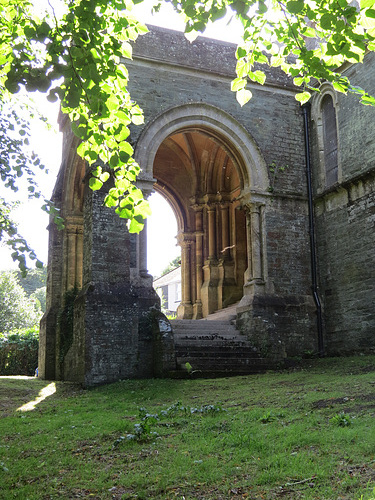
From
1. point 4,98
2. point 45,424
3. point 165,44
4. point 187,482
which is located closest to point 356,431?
point 187,482

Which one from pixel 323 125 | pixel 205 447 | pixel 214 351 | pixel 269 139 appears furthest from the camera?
pixel 323 125

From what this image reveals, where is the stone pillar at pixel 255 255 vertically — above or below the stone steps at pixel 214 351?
above

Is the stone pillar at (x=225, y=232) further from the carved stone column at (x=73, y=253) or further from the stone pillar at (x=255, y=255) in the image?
the carved stone column at (x=73, y=253)

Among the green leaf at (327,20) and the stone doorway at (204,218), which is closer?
the green leaf at (327,20)

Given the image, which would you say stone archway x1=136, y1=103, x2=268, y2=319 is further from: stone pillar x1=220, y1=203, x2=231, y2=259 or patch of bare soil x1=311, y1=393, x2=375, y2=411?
patch of bare soil x1=311, y1=393, x2=375, y2=411

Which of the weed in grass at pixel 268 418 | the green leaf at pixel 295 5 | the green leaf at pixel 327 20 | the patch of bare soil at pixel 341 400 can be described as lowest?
the weed in grass at pixel 268 418

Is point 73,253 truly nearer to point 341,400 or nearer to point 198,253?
point 198,253

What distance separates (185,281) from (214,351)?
21.7ft

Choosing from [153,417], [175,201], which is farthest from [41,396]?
[175,201]

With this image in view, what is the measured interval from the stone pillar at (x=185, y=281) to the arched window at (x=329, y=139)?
6.13m

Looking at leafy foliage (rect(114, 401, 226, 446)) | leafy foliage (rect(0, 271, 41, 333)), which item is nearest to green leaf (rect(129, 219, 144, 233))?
leafy foliage (rect(114, 401, 226, 446))

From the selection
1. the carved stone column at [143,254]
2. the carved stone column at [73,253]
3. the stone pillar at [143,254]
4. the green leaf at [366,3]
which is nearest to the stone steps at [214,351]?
the carved stone column at [143,254]

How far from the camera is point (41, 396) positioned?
34.7ft

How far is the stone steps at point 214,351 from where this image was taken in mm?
11719
